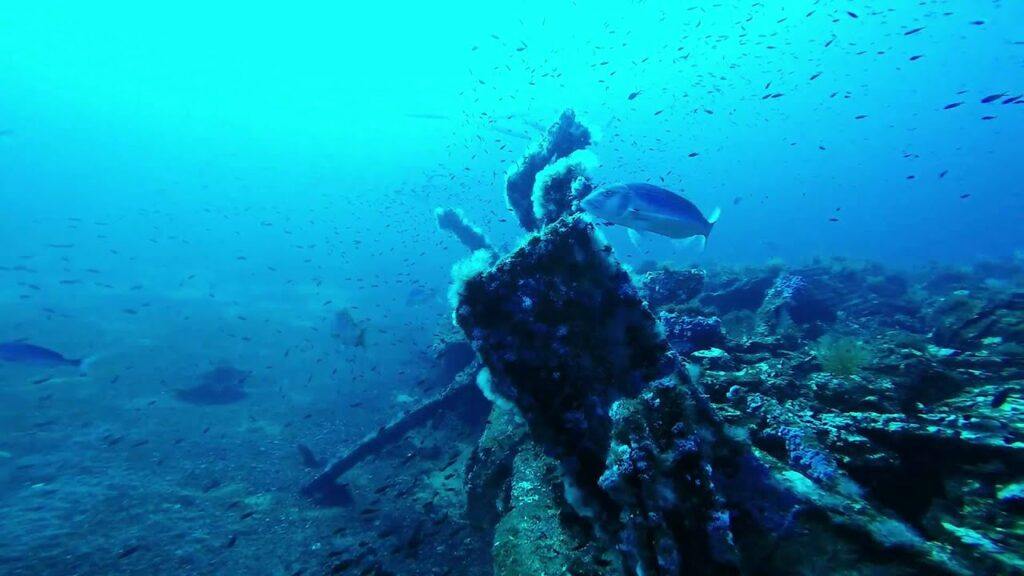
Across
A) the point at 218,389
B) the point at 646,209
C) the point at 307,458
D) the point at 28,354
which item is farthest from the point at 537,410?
the point at 218,389

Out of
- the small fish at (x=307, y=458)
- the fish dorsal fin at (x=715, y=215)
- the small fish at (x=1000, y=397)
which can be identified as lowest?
the small fish at (x=307, y=458)

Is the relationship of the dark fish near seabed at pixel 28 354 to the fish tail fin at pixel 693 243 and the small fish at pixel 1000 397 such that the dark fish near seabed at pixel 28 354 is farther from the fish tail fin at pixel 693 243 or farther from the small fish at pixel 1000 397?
the small fish at pixel 1000 397

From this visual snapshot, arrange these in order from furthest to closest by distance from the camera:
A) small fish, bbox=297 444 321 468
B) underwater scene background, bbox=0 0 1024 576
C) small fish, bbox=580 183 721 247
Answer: small fish, bbox=297 444 321 468
small fish, bbox=580 183 721 247
underwater scene background, bbox=0 0 1024 576

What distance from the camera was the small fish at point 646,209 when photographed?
6.70 meters

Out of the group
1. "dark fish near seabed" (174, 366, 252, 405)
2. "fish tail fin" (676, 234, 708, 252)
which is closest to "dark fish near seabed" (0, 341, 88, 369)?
"dark fish near seabed" (174, 366, 252, 405)

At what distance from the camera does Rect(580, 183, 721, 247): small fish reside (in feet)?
22.0

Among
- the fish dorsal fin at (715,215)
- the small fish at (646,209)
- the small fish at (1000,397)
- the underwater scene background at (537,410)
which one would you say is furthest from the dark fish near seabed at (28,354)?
the small fish at (1000,397)

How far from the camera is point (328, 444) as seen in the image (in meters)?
13.6

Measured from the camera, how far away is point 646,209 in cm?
689

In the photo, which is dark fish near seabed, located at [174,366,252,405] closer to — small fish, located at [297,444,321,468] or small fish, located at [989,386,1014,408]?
small fish, located at [297,444,321,468]

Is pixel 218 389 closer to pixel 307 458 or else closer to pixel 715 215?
pixel 307 458

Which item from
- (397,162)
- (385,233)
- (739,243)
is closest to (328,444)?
(385,233)

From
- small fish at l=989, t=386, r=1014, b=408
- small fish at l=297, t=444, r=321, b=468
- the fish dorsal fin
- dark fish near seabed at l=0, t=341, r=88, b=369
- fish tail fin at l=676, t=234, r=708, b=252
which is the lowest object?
small fish at l=297, t=444, r=321, b=468

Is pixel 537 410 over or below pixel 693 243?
below
